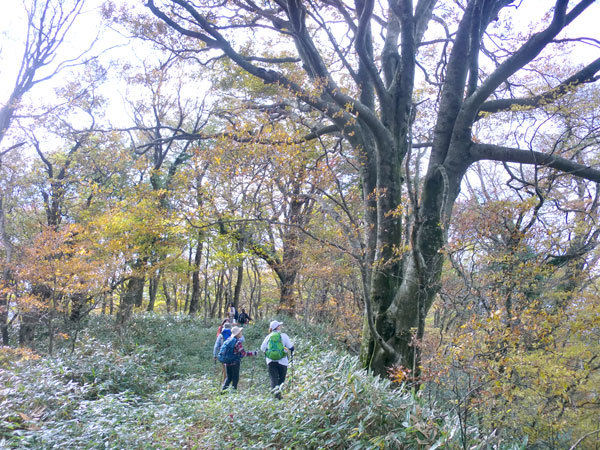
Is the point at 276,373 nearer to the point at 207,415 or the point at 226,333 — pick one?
the point at 226,333

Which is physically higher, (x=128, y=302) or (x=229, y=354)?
(x=128, y=302)

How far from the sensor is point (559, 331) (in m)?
4.33

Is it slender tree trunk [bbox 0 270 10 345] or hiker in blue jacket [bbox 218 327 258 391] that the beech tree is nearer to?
hiker in blue jacket [bbox 218 327 258 391]

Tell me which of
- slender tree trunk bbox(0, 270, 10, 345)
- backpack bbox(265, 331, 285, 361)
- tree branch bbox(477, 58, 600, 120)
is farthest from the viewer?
slender tree trunk bbox(0, 270, 10, 345)

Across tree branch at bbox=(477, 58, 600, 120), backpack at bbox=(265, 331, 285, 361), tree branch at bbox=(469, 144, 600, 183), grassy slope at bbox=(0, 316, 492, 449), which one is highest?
tree branch at bbox=(477, 58, 600, 120)

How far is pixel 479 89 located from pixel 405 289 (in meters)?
3.51

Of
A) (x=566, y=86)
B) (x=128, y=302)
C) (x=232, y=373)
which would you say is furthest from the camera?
(x=128, y=302)

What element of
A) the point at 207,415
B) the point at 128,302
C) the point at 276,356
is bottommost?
the point at 207,415

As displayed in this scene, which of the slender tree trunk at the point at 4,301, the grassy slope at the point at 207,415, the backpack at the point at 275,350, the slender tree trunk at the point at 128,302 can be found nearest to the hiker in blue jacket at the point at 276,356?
the backpack at the point at 275,350

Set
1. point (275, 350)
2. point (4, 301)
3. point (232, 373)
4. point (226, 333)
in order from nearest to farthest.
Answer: point (275, 350), point (232, 373), point (226, 333), point (4, 301)

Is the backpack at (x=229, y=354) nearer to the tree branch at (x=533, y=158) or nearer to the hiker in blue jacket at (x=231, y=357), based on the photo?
the hiker in blue jacket at (x=231, y=357)

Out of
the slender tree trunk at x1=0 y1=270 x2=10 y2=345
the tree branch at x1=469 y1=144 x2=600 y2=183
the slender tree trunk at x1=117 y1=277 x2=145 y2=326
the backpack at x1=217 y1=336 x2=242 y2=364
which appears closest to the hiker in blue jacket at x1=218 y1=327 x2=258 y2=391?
the backpack at x1=217 y1=336 x2=242 y2=364

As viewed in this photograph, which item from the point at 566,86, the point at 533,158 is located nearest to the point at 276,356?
the point at 533,158

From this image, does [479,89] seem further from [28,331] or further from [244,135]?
[28,331]
